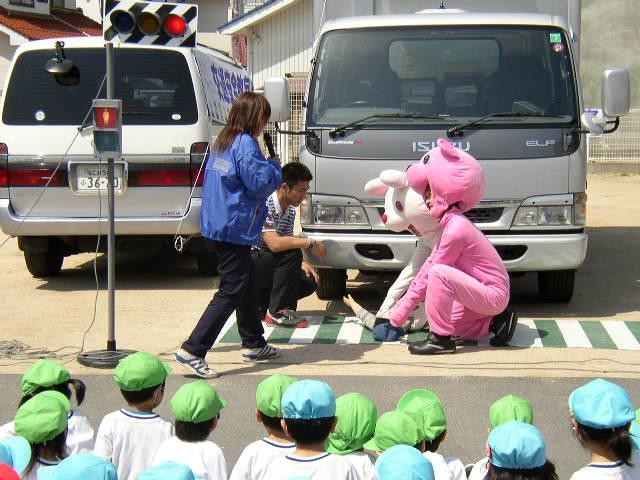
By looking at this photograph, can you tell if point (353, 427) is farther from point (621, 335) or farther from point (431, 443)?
point (621, 335)

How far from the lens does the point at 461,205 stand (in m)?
8.20

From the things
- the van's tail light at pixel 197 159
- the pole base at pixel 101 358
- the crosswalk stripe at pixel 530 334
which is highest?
the van's tail light at pixel 197 159

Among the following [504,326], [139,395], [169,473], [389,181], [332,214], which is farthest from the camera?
[332,214]

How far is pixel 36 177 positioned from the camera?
10.4m

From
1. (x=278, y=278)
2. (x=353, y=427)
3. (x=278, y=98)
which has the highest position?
(x=278, y=98)

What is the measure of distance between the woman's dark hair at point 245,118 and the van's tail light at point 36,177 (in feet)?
11.4

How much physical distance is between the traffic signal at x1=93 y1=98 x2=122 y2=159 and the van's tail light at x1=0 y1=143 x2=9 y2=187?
3254 millimetres

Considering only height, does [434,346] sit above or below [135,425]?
below

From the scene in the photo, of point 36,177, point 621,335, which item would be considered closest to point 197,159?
point 36,177

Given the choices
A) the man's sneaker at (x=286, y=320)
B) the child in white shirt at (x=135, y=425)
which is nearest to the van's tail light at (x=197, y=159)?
the man's sneaker at (x=286, y=320)

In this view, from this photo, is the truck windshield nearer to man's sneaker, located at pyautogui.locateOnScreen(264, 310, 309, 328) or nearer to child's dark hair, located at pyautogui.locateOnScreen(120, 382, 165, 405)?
man's sneaker, located at pyautogui.locateOnScreen(264, 310, 309, 328)

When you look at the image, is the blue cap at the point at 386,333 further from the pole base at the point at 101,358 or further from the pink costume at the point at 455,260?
the pole base at the point at 101,358

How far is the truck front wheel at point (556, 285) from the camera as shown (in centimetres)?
945

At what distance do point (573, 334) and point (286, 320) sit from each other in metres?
2.31
